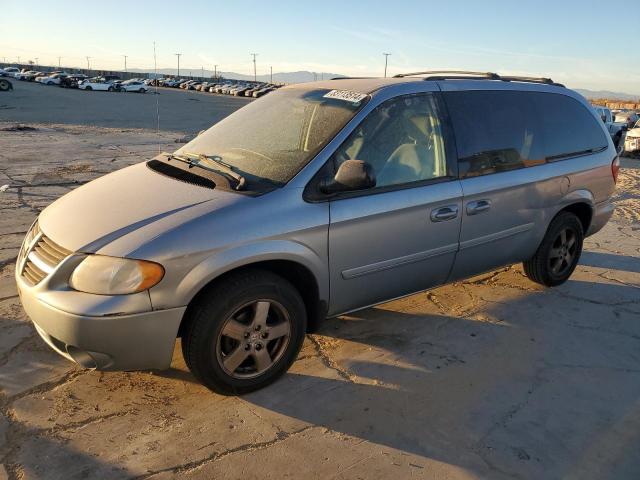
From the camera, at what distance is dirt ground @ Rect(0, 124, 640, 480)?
97.0 inches

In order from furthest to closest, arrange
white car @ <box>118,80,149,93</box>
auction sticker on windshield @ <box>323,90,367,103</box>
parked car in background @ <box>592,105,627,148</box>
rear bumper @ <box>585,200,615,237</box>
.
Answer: white car @ <box>118,80,149,93</box>, parked car in background @ <box>592,105,627,148</box>, rear bumper @ <box>585,200,615,237</box>, auction sticker on windshield @ <box>323,90,367,103</box>

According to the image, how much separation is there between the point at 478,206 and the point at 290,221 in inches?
60.5

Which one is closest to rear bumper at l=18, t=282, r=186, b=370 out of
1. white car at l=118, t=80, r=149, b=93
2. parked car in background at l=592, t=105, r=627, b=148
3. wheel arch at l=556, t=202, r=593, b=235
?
wheel arch at l=556, t=202, r=593, b=235

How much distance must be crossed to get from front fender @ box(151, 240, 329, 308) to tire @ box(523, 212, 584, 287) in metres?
2.42

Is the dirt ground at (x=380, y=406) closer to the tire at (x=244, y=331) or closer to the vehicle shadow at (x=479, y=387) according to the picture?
the vehicle shadow at (x=479, y=387)

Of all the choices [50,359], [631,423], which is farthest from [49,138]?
[631,423]

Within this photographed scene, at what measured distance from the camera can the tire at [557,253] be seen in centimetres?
447

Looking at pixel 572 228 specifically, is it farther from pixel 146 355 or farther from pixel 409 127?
pixel 146 355

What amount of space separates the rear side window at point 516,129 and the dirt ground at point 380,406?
123 cm

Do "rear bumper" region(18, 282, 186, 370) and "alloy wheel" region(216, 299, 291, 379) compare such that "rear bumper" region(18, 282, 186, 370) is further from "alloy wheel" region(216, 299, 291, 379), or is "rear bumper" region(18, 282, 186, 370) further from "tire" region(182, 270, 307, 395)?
"alloy wheel" region(216, 299, 291, 379)

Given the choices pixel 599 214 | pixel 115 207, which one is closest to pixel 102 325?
pixel 115 207

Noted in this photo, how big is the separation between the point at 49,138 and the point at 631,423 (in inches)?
590

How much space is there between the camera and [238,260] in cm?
267

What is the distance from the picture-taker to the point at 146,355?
2.62 m
